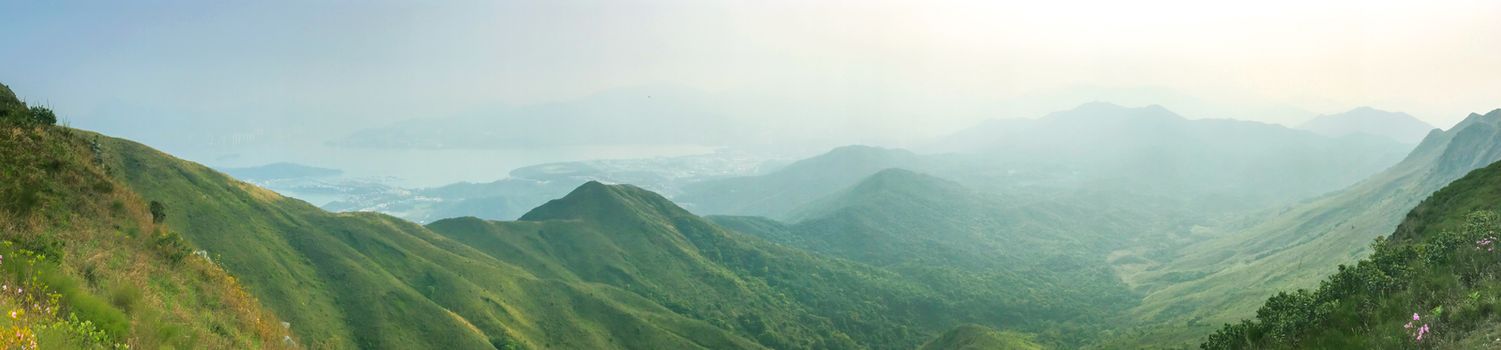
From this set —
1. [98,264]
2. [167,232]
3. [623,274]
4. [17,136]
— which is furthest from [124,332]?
[623,274]

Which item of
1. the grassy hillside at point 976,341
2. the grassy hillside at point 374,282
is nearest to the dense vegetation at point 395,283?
the grassy hillside at point 374,282

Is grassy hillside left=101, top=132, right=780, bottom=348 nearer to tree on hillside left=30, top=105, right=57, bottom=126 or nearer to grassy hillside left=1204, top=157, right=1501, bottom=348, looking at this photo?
tree on hillside left=30, top=105, right=57, bottom=126

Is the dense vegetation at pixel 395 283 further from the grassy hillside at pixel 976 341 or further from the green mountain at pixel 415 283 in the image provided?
the grassy hillside at pixel 976 341

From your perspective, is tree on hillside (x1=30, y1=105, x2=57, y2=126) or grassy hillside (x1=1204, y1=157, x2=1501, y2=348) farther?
tree on hillside (x1=30, y1=105, x2=57, y2=126)

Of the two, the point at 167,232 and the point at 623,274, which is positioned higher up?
the point at 167,232

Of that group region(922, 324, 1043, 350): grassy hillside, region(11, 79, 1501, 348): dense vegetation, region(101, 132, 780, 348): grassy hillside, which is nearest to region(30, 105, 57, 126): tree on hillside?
region(11, 79, 1501, 348): dense vegetation

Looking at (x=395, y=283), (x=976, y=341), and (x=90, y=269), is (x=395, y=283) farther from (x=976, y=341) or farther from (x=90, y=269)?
(x=976, y=341)

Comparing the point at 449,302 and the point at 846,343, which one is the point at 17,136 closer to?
the point at 449,302
